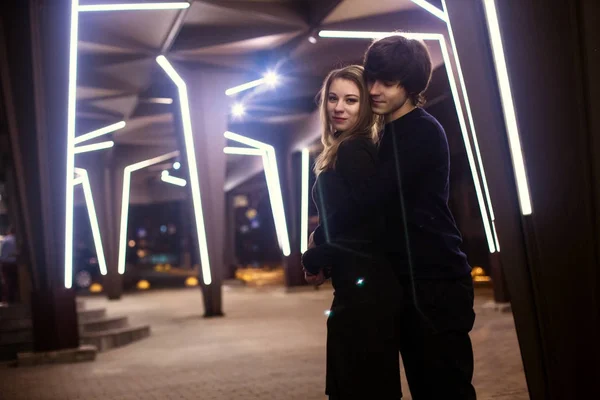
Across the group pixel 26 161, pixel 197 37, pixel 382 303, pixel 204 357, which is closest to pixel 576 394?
pixel 382 303

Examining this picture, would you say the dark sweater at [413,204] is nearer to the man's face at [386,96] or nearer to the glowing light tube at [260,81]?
the man's face at [386,96]

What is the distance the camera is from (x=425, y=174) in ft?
8.34

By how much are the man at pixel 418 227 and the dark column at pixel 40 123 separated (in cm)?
685

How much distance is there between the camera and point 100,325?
452 inches

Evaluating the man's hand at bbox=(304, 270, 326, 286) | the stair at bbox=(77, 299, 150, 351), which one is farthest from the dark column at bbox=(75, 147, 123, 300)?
→ the man's hand at bbox=(304, 270, 326, 286)

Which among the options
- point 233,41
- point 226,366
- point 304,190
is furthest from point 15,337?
point 304,190

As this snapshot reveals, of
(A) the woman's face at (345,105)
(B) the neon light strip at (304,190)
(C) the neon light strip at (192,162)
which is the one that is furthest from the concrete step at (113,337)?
(B) the neon light strip at (304,190)

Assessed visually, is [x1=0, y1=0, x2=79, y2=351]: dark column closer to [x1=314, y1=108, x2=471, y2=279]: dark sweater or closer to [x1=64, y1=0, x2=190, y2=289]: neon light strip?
[x1=64, y1=0, x2=190, y2=289]: neon light strip

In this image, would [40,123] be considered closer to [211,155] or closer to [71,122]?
[71,122]

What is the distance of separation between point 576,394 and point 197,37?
10.8 meters

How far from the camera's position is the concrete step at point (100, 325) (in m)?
11.2

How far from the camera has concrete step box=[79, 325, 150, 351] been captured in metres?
10.5

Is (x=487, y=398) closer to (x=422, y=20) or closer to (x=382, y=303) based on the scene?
(x=382, y=303)

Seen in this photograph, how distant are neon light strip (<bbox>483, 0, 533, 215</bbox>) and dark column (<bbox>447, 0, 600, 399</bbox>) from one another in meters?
0.02
